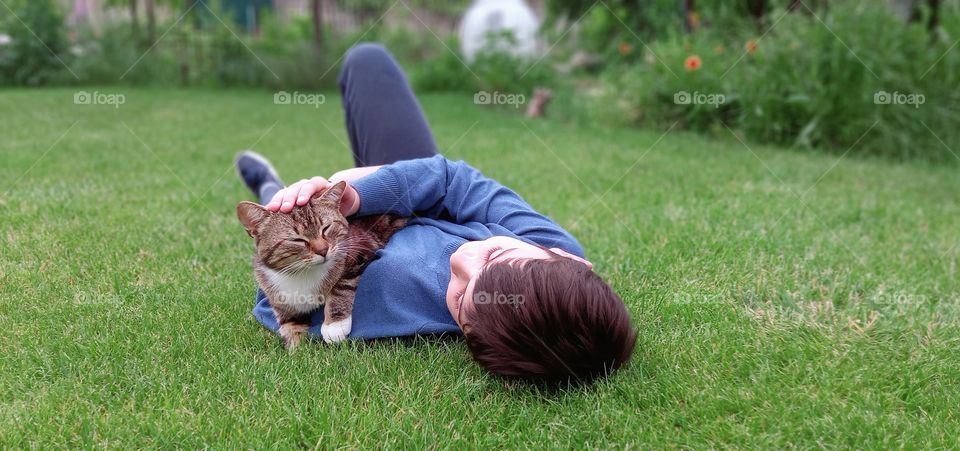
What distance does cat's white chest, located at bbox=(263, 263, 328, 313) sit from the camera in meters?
2.22

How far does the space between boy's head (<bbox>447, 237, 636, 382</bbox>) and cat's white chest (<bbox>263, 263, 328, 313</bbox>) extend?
49cm

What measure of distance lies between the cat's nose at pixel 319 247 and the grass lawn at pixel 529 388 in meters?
0.31

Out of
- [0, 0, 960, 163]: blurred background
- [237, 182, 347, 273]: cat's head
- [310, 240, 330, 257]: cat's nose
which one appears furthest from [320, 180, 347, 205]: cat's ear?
[0, 0, 960, 163]: blurred background

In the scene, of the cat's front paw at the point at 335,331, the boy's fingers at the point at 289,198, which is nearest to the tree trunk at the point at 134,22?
the boy's fingers at the point at 289,198

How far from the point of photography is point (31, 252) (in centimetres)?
292

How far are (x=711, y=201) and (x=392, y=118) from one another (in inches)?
81.0

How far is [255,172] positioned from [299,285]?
199cm

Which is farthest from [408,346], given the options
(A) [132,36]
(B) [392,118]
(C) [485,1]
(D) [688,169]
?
(C) [485,1]

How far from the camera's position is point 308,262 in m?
2.14

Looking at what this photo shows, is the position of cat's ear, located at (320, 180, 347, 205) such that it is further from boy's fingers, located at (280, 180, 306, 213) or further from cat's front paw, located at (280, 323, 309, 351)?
cat's front paw, located at (280, 323, 309, 351)

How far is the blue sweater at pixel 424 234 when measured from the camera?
2242mm

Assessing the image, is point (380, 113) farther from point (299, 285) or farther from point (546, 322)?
point (546, 322)

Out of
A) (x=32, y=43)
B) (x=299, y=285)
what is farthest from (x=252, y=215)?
(x=32, y=43)

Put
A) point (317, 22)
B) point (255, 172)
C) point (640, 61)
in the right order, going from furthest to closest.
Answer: point (317, 22) < point (640, 61) < point (255, 172)
